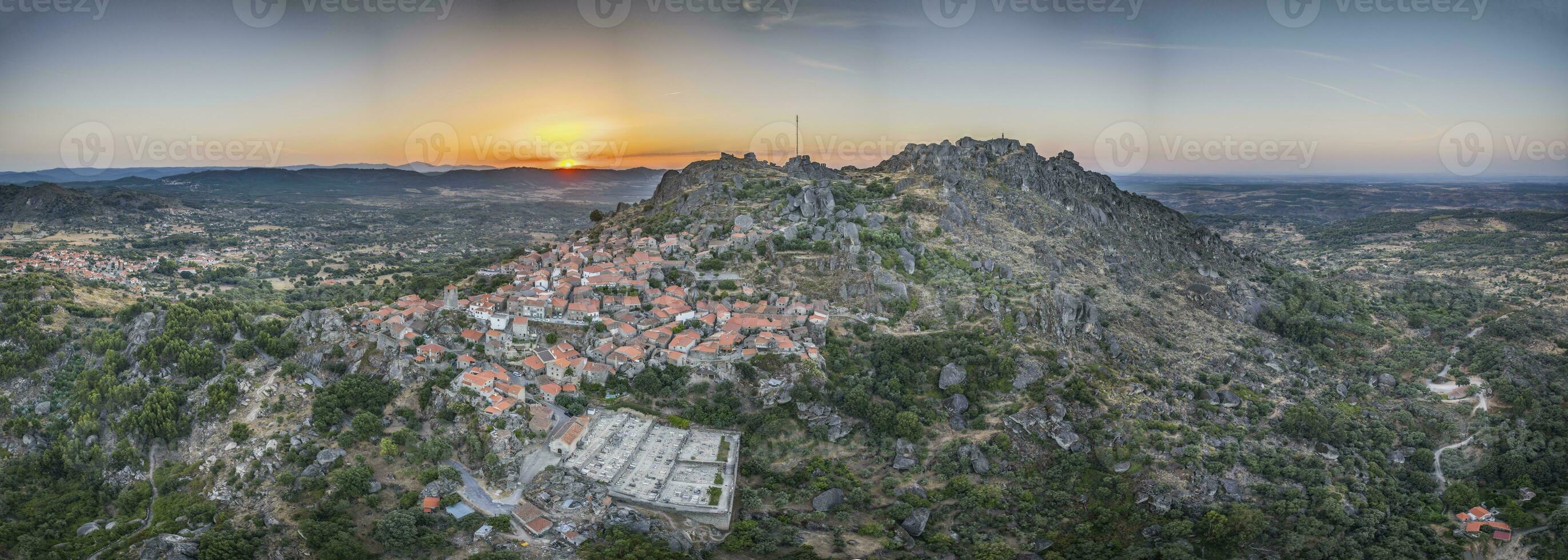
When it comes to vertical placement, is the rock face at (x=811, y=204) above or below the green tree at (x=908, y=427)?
above

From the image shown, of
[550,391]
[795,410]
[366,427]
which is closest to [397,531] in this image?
[366,427]

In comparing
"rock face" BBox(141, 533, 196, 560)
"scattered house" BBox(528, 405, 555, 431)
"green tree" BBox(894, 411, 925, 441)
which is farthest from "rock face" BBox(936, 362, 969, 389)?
"rock face" BBox(141, 533, 196, 560)

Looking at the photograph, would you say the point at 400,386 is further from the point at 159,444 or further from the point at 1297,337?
the point at 1297,337

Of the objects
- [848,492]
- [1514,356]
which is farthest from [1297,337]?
[848,492]

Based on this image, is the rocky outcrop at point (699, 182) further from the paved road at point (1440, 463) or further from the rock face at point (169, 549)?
the paved road at point (1440, 463)

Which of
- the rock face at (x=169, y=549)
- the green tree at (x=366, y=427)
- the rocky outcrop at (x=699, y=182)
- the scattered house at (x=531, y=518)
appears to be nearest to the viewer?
the rock face at (x=169, y=549)

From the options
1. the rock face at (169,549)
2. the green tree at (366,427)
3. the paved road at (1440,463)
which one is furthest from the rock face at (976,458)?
the rock face at (169,549)

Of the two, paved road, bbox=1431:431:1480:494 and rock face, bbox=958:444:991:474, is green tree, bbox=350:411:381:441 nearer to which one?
rock face, bbox=958:444:991:474
